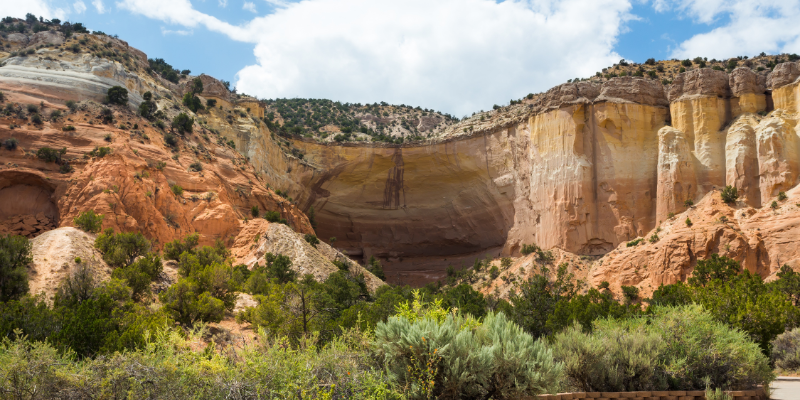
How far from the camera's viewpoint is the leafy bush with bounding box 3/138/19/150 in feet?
110

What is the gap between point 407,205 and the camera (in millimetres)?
54438

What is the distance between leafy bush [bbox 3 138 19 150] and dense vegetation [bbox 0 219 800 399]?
1078 centimetres

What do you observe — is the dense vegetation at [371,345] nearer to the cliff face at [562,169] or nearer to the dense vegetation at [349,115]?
the cliff face at [562,169]

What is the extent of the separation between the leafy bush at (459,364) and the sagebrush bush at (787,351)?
1424 centimetres

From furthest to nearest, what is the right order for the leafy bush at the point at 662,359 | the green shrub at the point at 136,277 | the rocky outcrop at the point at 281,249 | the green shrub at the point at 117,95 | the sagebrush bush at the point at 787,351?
the green shrub at the point at 117,95, the rocky outcrop at the point at 281,249, the green shrub at the point at 136,277, the sagebrush bush at the point at 787,351, the leafy bush at the point at 662,359

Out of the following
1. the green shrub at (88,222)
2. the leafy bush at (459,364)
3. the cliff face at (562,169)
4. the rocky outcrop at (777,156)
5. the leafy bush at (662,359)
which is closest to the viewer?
the leafy bush at (459,364)

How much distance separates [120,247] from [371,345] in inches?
815

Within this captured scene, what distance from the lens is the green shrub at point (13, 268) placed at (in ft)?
74.6

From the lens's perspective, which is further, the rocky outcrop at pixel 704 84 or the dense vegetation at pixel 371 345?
the rocky outcrop at pixel 704 84

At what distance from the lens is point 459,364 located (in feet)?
40.0

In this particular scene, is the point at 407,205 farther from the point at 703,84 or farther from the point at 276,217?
the point at 703,84

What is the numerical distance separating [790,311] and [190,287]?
80.9 ft

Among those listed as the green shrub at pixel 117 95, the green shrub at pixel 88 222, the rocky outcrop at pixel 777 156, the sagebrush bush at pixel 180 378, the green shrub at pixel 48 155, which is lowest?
the sagebrush bush at pixel 180 378

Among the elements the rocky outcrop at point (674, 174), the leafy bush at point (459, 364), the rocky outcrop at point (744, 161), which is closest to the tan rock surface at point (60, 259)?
the leafy bush at point (459, 364)
